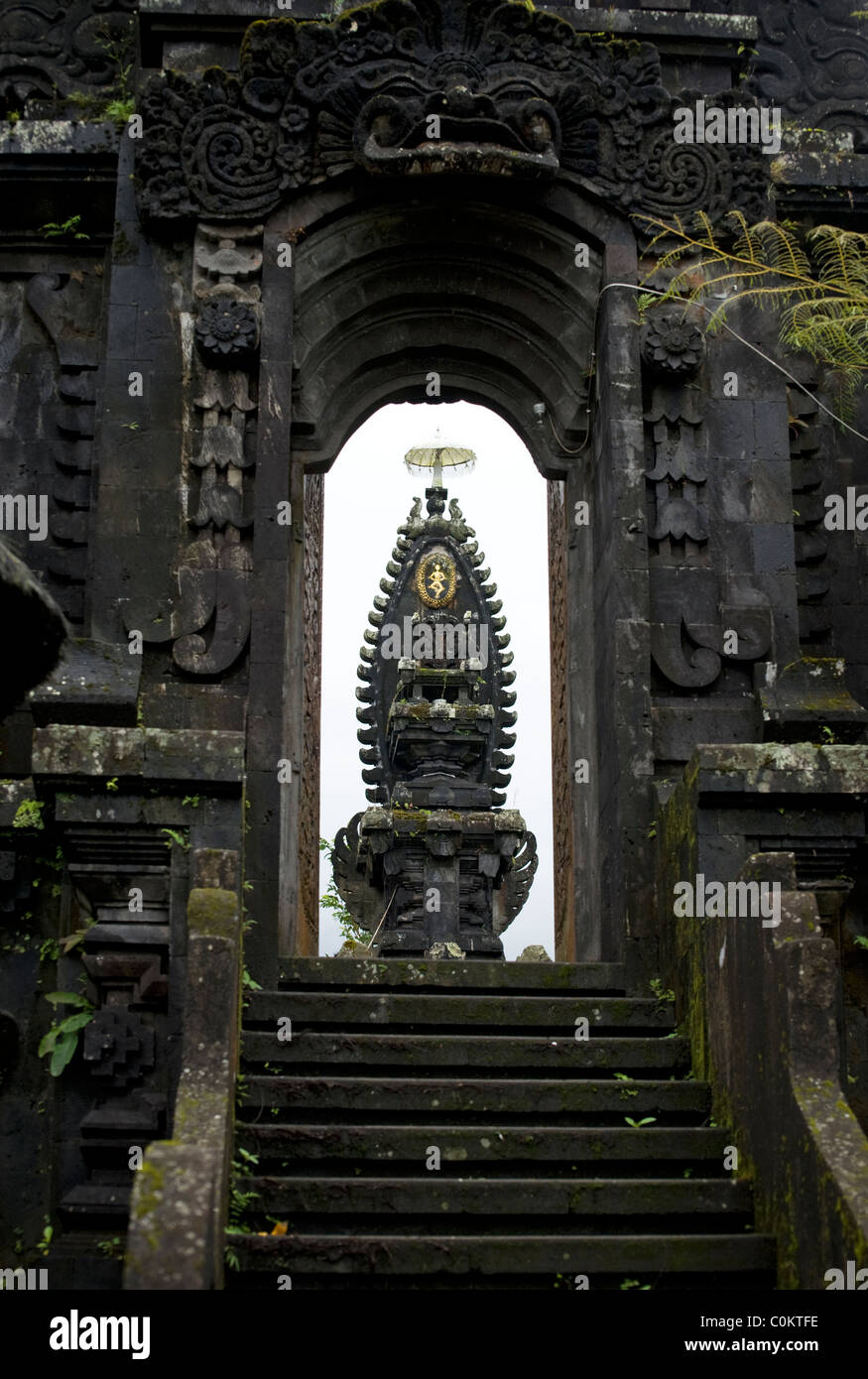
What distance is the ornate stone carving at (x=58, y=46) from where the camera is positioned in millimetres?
12438

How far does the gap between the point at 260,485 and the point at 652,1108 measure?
4.44 meters

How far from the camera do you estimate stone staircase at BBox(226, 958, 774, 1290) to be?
24.3 feet

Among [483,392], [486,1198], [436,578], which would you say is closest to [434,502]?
[436,578]

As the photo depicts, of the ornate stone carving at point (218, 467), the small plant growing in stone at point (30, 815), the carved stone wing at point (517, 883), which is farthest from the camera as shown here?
the carved stone wing at point (517, 883)

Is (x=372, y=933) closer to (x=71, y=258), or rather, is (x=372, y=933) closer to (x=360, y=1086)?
(x=71, y=258)

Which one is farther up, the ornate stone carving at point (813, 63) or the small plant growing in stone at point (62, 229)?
the ornate stone carving at point (813, 63)

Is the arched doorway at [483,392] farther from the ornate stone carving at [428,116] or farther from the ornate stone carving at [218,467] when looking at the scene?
the ornate stone carving at [428,116]

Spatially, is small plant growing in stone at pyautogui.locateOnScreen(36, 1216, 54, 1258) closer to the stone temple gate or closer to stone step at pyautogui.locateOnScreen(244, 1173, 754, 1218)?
the stone temple gate

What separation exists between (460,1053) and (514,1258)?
1.56 metres

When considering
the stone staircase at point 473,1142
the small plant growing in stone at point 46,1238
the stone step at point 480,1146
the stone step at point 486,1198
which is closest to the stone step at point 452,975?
the stone staircase at point 473,1142

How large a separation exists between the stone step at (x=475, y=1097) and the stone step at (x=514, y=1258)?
3.39 ft

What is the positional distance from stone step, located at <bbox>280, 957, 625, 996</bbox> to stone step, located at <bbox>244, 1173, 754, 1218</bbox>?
192 cm

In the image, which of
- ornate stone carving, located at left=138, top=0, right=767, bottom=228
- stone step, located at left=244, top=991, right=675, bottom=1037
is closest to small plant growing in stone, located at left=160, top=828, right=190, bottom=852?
stone step, located at left=244, top=991, right=675, bottom=1037

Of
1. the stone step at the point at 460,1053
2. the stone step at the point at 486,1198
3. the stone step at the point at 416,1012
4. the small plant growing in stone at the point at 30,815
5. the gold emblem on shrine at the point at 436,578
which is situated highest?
the gold emblem on shrine at the point at 436,578
